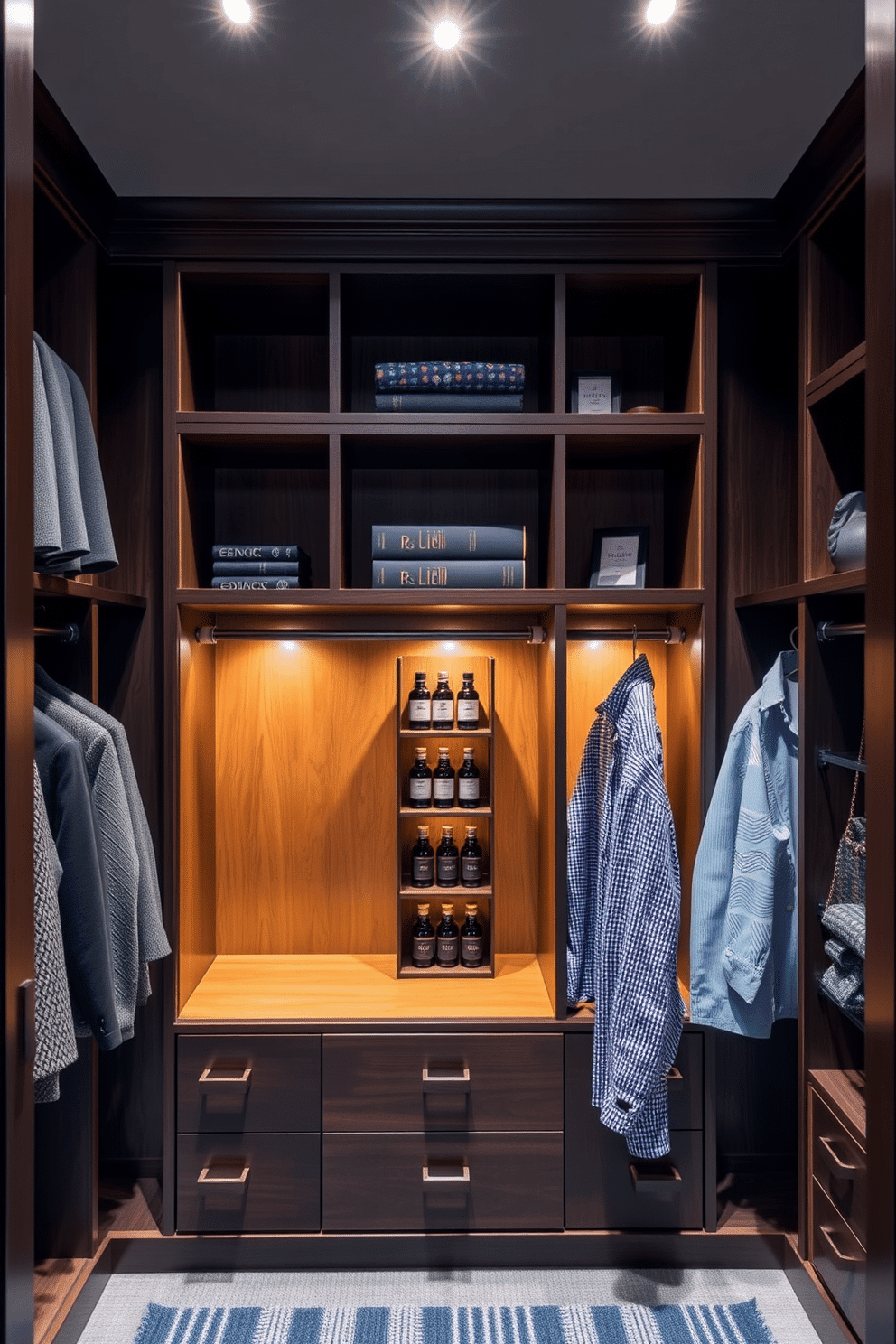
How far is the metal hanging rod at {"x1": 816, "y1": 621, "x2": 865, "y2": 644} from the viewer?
5.99 feet

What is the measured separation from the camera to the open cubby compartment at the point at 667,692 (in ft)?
7.48

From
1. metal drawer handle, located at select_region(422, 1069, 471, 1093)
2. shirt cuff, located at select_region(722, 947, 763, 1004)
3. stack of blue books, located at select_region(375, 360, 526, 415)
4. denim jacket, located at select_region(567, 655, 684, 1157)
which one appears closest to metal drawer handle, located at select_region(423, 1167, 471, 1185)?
metal drawer handle, located at select_region(422, 1069, 471, 1093)

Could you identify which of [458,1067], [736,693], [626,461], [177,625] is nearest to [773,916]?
[736,693]

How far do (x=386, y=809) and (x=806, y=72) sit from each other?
2.03m

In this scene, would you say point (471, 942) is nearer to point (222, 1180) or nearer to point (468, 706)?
point (468, 706)

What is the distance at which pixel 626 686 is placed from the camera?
7.29 ft

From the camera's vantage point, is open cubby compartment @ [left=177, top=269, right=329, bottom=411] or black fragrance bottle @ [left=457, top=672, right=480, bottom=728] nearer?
open cubby compartment @ [left=177, top=269, right=329, bottom=411]

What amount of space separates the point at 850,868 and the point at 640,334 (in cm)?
154

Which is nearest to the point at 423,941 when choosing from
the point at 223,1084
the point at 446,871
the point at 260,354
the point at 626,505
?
the point at 446,871

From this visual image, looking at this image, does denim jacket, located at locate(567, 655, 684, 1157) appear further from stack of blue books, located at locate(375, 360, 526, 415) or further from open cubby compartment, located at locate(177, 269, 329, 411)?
open cubby compartment, located at locate(177, 269, 329, 411)

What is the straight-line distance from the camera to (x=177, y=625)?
2.20 m

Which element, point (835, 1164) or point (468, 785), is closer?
point (835, 1164)

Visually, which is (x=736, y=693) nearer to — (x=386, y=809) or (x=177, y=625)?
(x=386, y=809)

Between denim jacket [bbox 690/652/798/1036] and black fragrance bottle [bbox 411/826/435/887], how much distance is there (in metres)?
0.73
